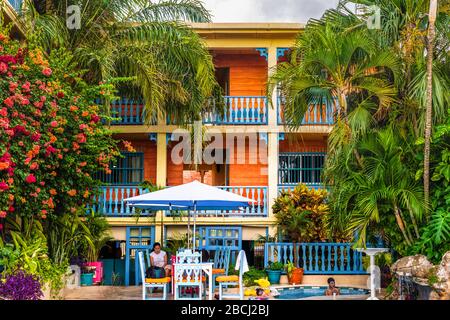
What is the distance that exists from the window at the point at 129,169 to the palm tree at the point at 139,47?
4246 mm

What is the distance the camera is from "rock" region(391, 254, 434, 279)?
35.1ft

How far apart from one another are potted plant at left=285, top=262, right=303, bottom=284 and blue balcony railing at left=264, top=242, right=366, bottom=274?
43 cm

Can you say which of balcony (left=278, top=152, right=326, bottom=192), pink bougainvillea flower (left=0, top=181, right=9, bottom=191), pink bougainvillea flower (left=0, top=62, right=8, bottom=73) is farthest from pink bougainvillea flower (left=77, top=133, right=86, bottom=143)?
balcony (left=278, top=152, right=326, bottom=192)

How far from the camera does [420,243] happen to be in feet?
38.4

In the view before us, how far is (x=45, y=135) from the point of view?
39.7 feet

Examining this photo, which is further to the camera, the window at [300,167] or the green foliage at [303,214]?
the window at [300,167]

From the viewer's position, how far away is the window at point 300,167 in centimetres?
2061

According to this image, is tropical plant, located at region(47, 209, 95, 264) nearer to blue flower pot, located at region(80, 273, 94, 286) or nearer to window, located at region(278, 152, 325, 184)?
blue flower pot, located at region(80, 273, 94, 286)

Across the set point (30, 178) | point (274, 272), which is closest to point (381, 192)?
point (274, 272)

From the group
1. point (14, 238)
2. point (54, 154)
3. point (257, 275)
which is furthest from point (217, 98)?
point (14, 238)

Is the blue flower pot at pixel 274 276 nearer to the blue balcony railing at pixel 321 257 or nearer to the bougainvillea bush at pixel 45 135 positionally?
the blue balcony railing at pixel 321 257

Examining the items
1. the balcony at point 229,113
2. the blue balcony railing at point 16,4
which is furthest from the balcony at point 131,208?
the blue balcony railing at point 16,4

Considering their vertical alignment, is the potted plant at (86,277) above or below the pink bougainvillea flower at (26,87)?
below

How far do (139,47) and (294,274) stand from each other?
6990 mm
